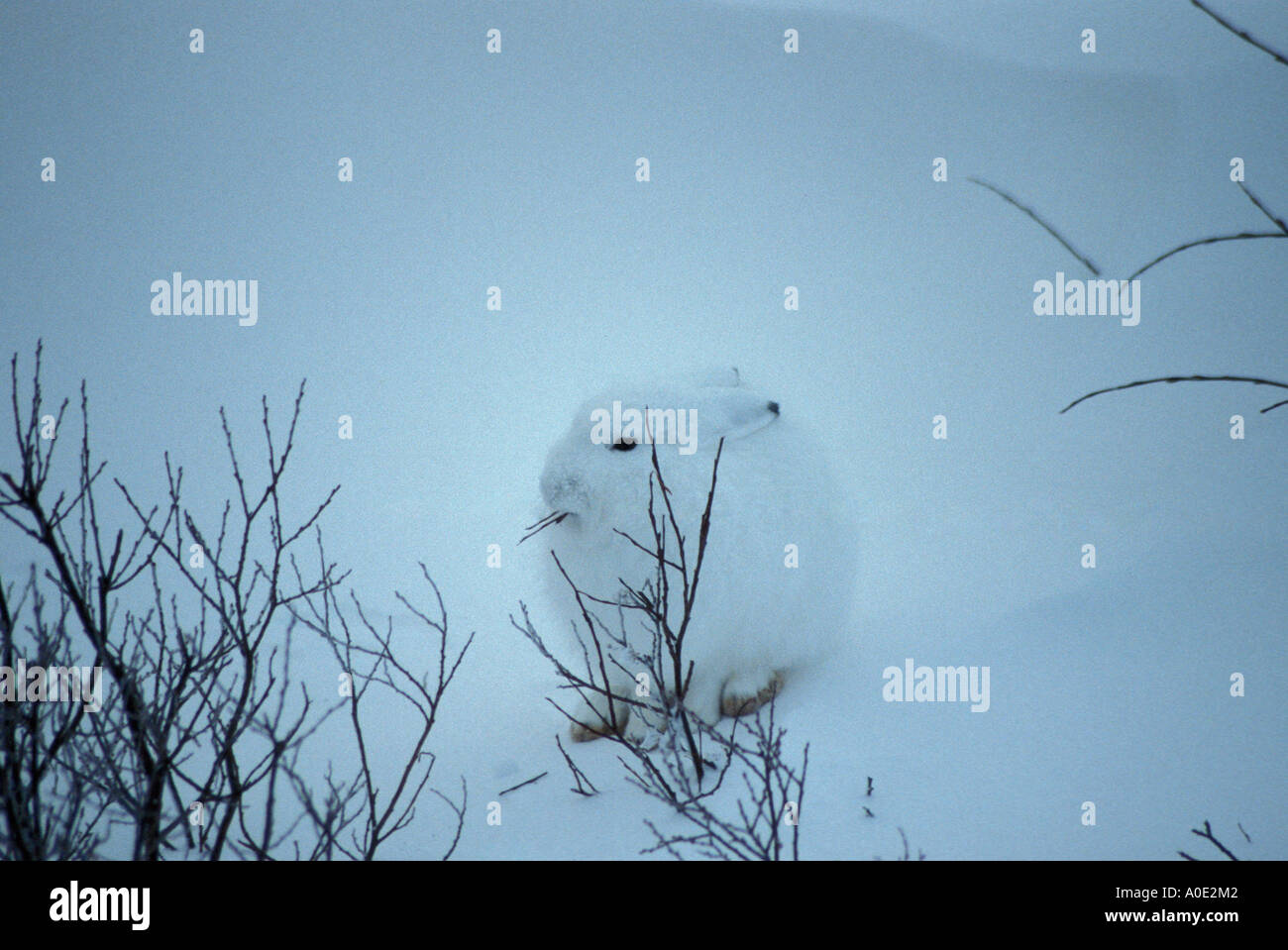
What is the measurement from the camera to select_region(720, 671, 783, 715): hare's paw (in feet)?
10.0

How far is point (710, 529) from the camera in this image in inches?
114

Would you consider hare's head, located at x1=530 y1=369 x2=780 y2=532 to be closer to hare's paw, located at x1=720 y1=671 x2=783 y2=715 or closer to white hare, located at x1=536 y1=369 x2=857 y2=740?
white hare, located at x1=536 y1=369 x2=857 y2=740

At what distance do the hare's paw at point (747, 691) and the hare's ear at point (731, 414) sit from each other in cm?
95

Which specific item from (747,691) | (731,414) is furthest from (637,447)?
(747,691)

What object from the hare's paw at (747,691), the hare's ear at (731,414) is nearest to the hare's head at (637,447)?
the hare's ear at (731,414)

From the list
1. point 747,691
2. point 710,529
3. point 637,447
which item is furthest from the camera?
point 747,691

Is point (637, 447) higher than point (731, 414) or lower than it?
lower

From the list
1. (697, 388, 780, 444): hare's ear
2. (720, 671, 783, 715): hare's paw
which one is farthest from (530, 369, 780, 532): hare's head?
(720, 671, 783, 715): hare's paw

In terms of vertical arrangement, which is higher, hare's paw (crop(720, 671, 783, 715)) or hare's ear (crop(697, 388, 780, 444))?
hare's ear (crop(697, 388, 780, 444))

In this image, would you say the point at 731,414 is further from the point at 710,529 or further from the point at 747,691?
the point at 747,691

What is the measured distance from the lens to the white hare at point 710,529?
9.39 ft

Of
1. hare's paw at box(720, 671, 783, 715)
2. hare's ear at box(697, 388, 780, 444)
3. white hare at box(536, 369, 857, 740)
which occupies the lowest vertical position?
hare's paw at box(720, 671, 783, 715)

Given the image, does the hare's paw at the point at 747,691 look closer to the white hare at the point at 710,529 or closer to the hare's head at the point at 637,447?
the white hare at the point at 710,529

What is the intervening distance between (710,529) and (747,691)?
0.71 metres
